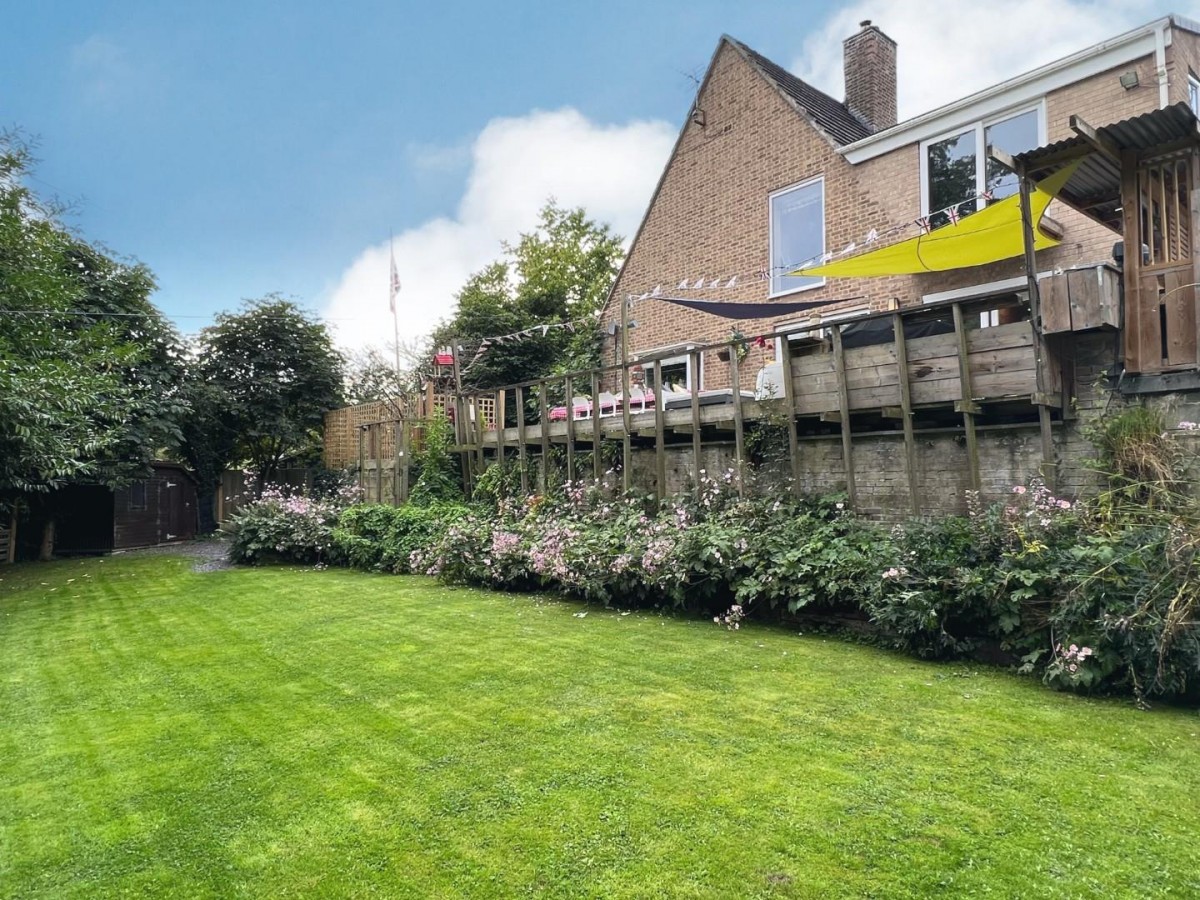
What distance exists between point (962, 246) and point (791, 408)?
3235 millimetres

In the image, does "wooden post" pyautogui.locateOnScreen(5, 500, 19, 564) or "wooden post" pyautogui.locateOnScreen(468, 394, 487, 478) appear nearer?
"wooden post" pyautogui.locateOnScreen(468, 394, 487, 478)

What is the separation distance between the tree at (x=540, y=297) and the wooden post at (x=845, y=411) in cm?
874

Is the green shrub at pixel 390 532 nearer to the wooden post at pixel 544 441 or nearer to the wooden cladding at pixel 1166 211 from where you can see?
the wooden post at pixel 544 441

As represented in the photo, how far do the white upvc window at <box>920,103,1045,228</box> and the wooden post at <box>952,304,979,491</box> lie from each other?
11.5ft

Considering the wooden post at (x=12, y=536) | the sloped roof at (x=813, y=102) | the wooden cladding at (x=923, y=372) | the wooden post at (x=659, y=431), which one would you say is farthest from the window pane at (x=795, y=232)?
the wooden post at (x=12, y=536)

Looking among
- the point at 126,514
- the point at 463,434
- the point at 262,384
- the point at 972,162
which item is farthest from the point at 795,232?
the point at 126,514

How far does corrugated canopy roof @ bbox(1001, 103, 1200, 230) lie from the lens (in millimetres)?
5266

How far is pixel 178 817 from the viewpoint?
2873mm

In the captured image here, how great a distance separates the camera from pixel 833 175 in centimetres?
1100

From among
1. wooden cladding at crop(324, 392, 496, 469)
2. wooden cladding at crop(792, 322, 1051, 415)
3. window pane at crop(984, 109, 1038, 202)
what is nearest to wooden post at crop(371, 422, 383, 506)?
wooden cladding at crop(324, 392, 496, 469)

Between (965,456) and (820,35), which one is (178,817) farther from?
(820,35)

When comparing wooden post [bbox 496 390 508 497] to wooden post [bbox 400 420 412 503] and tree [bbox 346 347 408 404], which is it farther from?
tree [bbox 346 347 408 404]

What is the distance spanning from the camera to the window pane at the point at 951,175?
9.61m

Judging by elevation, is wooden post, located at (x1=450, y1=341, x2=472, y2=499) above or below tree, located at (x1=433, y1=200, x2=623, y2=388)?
below
